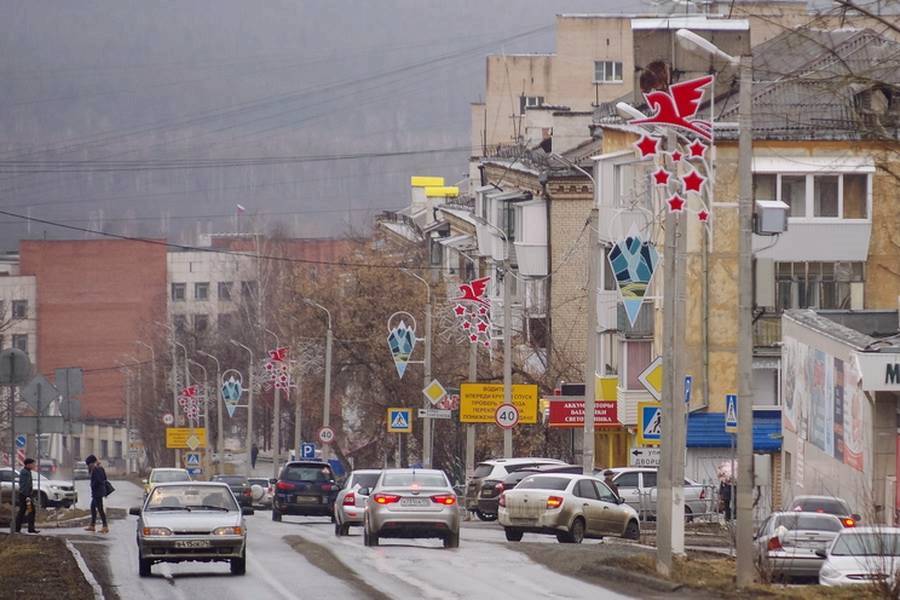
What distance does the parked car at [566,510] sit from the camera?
35844mm

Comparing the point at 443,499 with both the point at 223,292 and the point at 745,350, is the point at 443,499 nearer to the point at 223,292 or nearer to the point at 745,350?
the point at 745,350

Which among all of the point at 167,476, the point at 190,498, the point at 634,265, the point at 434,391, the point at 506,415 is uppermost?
the point at 634,265

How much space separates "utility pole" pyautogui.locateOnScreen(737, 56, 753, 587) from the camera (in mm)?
23016

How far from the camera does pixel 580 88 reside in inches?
4222

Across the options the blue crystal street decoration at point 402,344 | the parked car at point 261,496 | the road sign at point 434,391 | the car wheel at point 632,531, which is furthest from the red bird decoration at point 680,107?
the parked car at point 261,496

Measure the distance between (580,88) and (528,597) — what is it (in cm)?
8679

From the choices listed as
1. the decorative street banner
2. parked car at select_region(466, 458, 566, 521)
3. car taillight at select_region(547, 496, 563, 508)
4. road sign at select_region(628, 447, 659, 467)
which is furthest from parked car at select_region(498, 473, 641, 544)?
the decorative street banner

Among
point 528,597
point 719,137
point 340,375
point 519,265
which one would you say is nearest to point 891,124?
point 528,597

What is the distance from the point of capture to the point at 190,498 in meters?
27.9

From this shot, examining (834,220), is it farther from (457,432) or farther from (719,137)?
(457,432)

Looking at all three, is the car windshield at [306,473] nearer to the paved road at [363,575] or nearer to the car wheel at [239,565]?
the paved road at [363,575]

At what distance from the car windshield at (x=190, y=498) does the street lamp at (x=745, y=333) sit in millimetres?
8015

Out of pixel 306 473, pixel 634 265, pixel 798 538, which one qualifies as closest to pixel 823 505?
pixel 798 538

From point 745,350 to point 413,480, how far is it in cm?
1055
